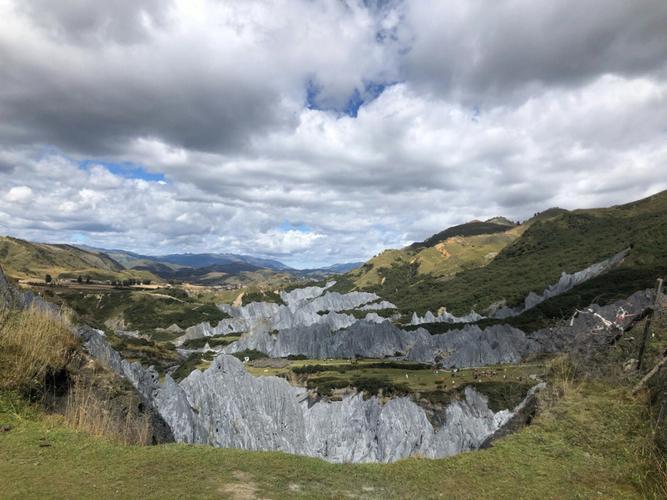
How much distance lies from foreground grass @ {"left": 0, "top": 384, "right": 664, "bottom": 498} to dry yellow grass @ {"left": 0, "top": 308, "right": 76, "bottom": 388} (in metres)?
0.57

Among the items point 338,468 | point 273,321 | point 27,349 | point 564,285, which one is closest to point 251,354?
point 273,321

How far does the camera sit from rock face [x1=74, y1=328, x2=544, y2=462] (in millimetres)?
45375

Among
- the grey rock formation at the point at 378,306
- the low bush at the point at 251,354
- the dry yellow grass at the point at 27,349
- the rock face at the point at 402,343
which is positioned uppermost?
the dry yellow grass at the point at 27,349

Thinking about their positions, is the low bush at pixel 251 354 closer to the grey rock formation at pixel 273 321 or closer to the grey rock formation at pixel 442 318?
the grey rock formation at pixel 273 321

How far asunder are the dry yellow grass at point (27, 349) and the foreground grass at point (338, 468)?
57cm

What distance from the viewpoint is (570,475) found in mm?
8711

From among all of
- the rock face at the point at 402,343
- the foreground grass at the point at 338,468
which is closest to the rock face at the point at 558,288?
the rock face at the point at 402,343

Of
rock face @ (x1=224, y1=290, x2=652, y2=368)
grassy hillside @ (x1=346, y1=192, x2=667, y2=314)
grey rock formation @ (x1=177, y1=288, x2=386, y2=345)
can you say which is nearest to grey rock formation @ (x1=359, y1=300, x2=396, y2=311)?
grassy hillside @ (x1=346, y1=192, x2=667, y2=314)

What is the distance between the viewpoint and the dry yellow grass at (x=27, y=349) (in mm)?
10516

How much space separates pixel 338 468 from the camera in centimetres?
1009

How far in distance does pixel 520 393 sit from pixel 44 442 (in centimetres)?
5556

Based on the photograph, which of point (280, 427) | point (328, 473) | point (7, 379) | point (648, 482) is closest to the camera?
point (648, 482)

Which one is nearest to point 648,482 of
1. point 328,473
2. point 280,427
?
point 328,473

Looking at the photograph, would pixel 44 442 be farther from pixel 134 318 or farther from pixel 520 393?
pixel 134 318
